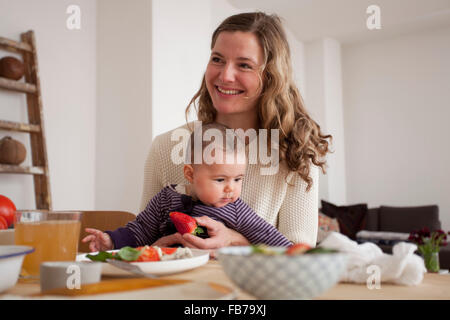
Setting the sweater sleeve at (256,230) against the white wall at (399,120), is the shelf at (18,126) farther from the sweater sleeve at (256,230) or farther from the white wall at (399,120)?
the white wall at (399,120)

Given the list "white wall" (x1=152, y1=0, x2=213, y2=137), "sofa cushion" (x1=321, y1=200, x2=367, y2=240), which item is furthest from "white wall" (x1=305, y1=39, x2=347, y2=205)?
"white wall" (x1=152, y1=0, x2=213, y2=137)

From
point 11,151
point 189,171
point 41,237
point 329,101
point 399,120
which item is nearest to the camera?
point 41,237

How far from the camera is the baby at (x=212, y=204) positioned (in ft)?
4.15

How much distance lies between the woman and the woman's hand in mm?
328

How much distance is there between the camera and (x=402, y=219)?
5180 millimetres

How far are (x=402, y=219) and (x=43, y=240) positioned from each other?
513 centimetres

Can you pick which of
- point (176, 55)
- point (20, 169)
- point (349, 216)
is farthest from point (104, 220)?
point (349, 216)

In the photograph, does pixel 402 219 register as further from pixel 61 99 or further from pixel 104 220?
pixel 104 220

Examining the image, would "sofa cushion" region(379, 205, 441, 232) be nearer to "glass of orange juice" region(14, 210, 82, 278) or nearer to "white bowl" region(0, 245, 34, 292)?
"glass of orange juice" region(14, 210, 82, 278)

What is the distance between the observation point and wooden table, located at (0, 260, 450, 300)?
1.70 feet

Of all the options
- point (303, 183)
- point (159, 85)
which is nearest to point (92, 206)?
point (159, 85)

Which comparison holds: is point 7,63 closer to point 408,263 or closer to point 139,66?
point 139,66
